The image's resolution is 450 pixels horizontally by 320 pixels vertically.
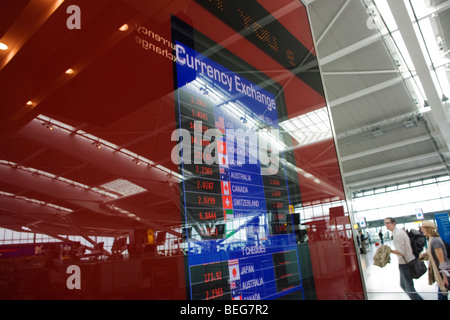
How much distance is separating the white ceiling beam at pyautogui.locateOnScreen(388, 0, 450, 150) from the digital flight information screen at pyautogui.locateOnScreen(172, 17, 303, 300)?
4386 millimetres

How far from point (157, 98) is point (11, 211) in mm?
876

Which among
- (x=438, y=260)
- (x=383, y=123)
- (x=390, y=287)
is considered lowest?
(x=390, y=287)

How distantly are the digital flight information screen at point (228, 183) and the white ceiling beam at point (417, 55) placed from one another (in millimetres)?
4386

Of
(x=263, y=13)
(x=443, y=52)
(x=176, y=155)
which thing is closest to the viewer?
(x=176, y=155)

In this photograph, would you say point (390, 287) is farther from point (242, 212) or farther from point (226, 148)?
point (226, 148)

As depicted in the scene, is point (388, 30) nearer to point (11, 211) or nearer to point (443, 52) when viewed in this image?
point (443, 52)

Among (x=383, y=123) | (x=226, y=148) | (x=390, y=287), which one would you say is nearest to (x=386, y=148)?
(x=383, y=123)

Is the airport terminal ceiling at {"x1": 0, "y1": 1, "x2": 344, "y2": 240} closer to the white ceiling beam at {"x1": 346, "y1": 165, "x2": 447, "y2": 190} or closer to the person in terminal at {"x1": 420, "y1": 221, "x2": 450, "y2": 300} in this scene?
the person in terminal at {"x1": 420, "y1": 221, "x2": 450, "y2": 300}

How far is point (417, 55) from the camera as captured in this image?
651cm

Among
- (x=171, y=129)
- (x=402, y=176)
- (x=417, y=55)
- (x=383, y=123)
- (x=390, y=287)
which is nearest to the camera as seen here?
(x=171, y=129)

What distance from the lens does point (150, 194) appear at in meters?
1.33

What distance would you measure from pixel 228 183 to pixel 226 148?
210mm

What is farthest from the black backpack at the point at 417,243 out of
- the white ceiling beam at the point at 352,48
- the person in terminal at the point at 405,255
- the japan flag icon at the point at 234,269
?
the japan flag icon at the point at 234,269
